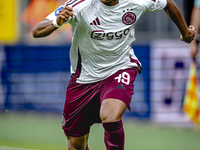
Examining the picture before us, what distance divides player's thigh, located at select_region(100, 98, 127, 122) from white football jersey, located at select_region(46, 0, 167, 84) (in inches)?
17.8

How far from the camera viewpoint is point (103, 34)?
462 centimetres

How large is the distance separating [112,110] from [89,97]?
566 mm

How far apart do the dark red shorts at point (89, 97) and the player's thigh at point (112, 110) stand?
3.8 inches

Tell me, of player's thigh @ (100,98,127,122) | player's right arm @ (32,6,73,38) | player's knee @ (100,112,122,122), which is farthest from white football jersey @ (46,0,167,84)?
player's knee @ (100,112,122,122)

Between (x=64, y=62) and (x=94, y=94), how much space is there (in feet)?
17.1

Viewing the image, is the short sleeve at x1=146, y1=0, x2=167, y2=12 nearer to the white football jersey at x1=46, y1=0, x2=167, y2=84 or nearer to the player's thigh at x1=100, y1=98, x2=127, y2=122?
the white football jersey at x1=46, y1=0, x2=167, y2=84

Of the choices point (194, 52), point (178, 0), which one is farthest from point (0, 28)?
point (194, 52)

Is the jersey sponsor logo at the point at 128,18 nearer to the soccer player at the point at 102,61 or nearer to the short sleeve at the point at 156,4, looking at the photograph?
the soccer player at the point at 102,61

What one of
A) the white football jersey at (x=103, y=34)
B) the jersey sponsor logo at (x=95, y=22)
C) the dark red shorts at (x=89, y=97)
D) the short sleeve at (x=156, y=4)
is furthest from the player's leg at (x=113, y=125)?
the short sleeve at (x=156, y=4)

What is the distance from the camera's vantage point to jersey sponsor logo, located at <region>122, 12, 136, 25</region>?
4656 mm

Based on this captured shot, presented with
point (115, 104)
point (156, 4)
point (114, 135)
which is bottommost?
point (114, 135)

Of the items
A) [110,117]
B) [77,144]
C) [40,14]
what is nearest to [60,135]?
[77,144]

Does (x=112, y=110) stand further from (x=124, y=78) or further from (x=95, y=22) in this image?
(x=95, y=22)

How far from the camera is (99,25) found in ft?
15.1
